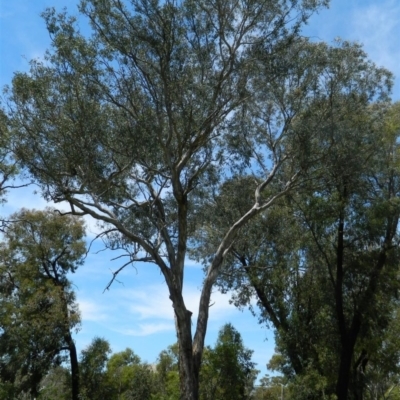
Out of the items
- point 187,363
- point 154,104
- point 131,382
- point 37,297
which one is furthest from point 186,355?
point 131,382

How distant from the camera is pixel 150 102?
16.7 meters

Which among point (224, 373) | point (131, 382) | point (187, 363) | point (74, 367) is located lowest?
point (187, 363)

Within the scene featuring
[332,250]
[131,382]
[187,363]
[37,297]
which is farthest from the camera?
[131,382]

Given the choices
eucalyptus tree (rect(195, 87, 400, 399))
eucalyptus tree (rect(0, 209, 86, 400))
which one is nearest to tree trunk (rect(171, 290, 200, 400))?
eucalyptus tree (rect(195, 87, 400, 399))

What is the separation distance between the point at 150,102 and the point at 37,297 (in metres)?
12.8

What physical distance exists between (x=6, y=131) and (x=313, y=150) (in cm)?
886

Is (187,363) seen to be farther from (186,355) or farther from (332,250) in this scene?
(332,250)

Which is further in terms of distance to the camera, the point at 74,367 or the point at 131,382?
the point at 131,382

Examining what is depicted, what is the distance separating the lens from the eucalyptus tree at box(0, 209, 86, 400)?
25.6m

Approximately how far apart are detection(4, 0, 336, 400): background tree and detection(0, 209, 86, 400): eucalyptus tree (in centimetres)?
922

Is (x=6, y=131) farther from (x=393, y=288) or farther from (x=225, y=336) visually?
(x=393, y=288)

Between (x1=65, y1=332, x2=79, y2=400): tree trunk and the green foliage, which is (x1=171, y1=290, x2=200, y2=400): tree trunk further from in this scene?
(x1=65, y1=332, x2=79, y2=400): tree trunk

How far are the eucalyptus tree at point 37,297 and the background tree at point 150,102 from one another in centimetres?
922

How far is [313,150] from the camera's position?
18125mm
